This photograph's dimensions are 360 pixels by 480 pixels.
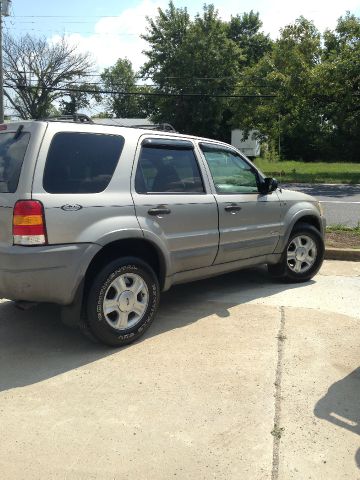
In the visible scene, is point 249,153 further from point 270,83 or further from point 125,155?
point 125,155

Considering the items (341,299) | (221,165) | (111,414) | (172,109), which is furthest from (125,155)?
(172,109)

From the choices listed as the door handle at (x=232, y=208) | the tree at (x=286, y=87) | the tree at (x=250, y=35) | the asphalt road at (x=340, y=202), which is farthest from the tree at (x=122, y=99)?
the door handle at (x=232, y=208)

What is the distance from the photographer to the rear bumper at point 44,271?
339cm

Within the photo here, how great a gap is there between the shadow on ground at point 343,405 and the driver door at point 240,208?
1.82 m

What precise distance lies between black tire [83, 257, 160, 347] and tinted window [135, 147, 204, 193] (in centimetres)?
66

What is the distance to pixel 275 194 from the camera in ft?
17.9

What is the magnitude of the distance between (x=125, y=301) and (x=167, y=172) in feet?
4.09

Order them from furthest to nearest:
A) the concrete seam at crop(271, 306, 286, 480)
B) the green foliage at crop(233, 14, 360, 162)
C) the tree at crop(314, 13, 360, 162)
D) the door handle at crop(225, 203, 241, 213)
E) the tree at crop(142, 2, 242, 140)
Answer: the tree at crop(142, 2, 242, 140)
the green foliage at crop(233, 14, 360, 162)
the tree at crop(314, 13, 360, 162)
the door handle at crop(225, 203, 241, 213)
the concrete seam at crop(271, 306, 286, 480)

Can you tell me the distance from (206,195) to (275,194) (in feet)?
3.85

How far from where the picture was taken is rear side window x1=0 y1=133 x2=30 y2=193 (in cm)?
350

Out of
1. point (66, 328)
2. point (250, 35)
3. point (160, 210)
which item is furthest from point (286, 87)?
point (250, 35)

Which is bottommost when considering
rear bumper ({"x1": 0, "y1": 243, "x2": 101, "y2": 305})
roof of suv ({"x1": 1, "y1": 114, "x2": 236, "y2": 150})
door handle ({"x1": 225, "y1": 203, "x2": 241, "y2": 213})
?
rear bumper ({"x1": 0, "y1": 243, "x2": 101, "y2": 305})

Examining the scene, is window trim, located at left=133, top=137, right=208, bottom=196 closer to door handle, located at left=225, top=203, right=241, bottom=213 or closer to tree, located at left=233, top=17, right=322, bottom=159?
door handle, located at left=225, top=203, right=241, bottom=213

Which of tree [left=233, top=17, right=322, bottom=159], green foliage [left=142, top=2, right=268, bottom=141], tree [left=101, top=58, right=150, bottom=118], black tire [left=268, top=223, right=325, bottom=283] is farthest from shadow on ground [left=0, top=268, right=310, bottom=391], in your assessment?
tree [left=101, top=58, right=150, bottom=118]
